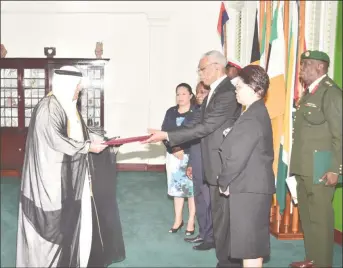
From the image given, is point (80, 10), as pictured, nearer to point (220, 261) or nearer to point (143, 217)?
point (143, 217)

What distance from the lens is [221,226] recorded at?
2877mm

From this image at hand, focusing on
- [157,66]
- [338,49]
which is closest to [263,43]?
[338,49]

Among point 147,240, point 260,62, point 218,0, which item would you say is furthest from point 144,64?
point 147,240

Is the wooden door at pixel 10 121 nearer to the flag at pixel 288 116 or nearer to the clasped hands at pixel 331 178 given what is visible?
the flag at pixel 288 116

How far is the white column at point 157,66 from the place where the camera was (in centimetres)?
719

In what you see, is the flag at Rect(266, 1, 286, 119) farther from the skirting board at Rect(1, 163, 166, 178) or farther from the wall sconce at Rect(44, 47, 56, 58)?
the wall sconce at Rect(44, 47, 56, 58)

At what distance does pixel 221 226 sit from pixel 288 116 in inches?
53.3

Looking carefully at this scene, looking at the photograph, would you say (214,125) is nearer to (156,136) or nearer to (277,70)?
(156,136)

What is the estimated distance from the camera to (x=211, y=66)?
288 cm

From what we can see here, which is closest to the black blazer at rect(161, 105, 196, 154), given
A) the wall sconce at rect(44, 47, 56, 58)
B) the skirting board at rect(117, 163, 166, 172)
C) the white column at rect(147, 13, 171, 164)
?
the skirting board at rect(117, 163, 166, 172)

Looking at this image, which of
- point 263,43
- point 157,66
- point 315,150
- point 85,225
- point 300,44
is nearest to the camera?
point 85,225

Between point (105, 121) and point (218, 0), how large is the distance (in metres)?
2.73

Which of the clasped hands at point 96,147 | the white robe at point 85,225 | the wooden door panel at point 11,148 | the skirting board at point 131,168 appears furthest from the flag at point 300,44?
the wooden door panel at point 11,148

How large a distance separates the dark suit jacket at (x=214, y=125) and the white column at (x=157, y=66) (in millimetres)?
4226
